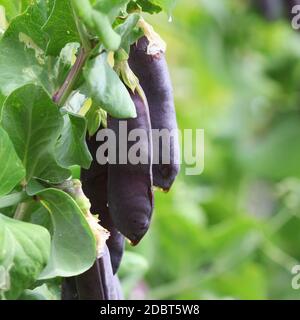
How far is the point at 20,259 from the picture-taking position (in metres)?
0.56

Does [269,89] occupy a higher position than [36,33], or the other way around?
[36,33]

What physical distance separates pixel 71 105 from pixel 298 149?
1.39m

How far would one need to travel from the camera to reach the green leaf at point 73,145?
2.01 ft

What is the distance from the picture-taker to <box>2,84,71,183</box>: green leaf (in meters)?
0.60

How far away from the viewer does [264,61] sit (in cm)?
213

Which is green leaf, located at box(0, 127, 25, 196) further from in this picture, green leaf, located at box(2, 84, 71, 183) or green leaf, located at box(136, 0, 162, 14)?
green leaf, located at box(136, 0, 162, 14)

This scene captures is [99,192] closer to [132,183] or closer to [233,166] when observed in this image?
[132,183]

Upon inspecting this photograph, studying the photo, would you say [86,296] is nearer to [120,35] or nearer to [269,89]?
[120,35]

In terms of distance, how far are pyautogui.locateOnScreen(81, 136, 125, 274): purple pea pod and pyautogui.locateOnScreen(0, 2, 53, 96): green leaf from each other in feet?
0.20

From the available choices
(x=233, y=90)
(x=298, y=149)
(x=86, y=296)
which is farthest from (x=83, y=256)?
(x=233, y=90)

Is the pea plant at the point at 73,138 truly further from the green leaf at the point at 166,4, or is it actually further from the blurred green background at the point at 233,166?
the blurred green background at the point at 233,166

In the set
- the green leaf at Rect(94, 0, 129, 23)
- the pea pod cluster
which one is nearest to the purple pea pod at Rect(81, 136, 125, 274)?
the pea pod cluster

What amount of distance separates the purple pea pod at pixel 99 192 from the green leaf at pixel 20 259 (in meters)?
0.08
